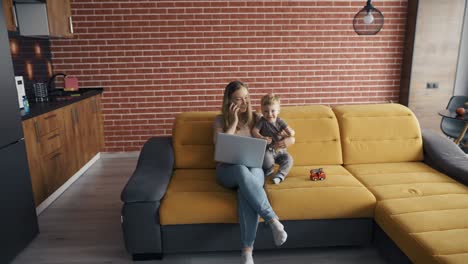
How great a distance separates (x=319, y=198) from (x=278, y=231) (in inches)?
13.9

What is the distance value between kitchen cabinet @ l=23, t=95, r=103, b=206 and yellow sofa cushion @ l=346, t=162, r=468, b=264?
8.12 feet

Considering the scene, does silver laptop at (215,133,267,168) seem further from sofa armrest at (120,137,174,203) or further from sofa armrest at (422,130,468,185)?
sofa armrest at (422,130,468,185)

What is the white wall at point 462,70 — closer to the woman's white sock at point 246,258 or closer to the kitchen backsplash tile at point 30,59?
the woman's white sock at point 246,258

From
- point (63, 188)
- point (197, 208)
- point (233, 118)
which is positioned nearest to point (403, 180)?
point (233, 118)

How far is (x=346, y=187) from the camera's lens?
2252 millimetres

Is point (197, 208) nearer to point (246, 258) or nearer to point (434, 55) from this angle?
point (246, 258)

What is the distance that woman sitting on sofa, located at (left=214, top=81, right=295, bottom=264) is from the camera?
204 cm

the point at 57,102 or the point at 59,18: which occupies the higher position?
the point at 59,18

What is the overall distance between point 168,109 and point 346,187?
279cm

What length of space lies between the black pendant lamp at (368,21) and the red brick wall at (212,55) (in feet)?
5.23

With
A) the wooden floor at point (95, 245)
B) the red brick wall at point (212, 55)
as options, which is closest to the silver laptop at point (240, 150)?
the wooden floor at point (95, 245)

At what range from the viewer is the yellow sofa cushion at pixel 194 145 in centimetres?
272

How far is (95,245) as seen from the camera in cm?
246

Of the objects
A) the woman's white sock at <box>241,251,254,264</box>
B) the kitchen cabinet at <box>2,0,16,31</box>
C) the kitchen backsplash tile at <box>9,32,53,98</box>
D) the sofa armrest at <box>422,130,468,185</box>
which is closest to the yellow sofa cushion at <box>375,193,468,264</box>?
the sofa armrest at <box>422,130,468,185</box>
